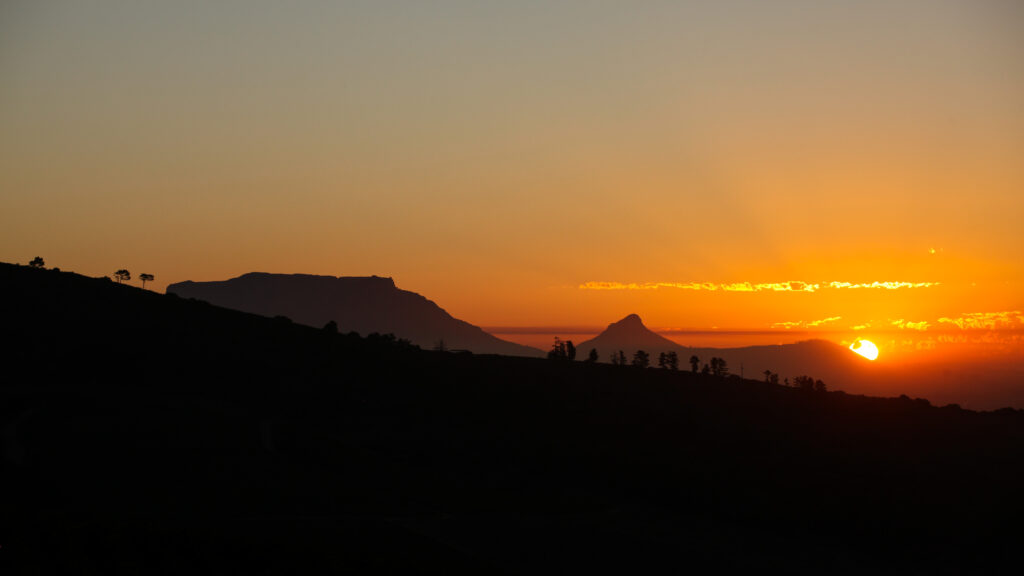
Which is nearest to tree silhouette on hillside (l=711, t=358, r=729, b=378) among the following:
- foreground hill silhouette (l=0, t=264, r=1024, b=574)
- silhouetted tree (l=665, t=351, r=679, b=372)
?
silhouetted tree (l=665, t=351, r=679, b=372)

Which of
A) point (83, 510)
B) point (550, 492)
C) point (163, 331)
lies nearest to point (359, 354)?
point (163, 331)

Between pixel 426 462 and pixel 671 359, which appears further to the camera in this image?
pixel 671 359

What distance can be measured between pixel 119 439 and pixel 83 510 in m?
17.2

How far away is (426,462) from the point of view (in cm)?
6381

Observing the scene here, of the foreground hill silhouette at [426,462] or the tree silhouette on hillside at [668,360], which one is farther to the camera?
the tree silhouette on hillside at [668,360]

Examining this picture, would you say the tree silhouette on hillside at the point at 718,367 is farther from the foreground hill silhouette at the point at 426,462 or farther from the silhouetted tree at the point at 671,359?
the foreground hill silhouette at the point at 426,462

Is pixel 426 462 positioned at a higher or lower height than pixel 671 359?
lower

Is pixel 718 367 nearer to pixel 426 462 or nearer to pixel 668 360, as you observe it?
pixel 668 360

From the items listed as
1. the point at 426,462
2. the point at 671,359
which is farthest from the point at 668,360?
the point at 426,462

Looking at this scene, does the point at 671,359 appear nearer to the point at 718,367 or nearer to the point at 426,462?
the point at 718,367

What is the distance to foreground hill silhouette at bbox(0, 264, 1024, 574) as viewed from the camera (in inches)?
1559

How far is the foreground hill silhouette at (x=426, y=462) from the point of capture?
A: 39.6 meters

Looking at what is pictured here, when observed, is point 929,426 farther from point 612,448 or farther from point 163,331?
point 163,331

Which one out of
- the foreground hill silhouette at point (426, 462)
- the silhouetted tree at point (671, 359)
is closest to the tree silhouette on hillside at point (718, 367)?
the silhouetted tree at point (671, 359)
